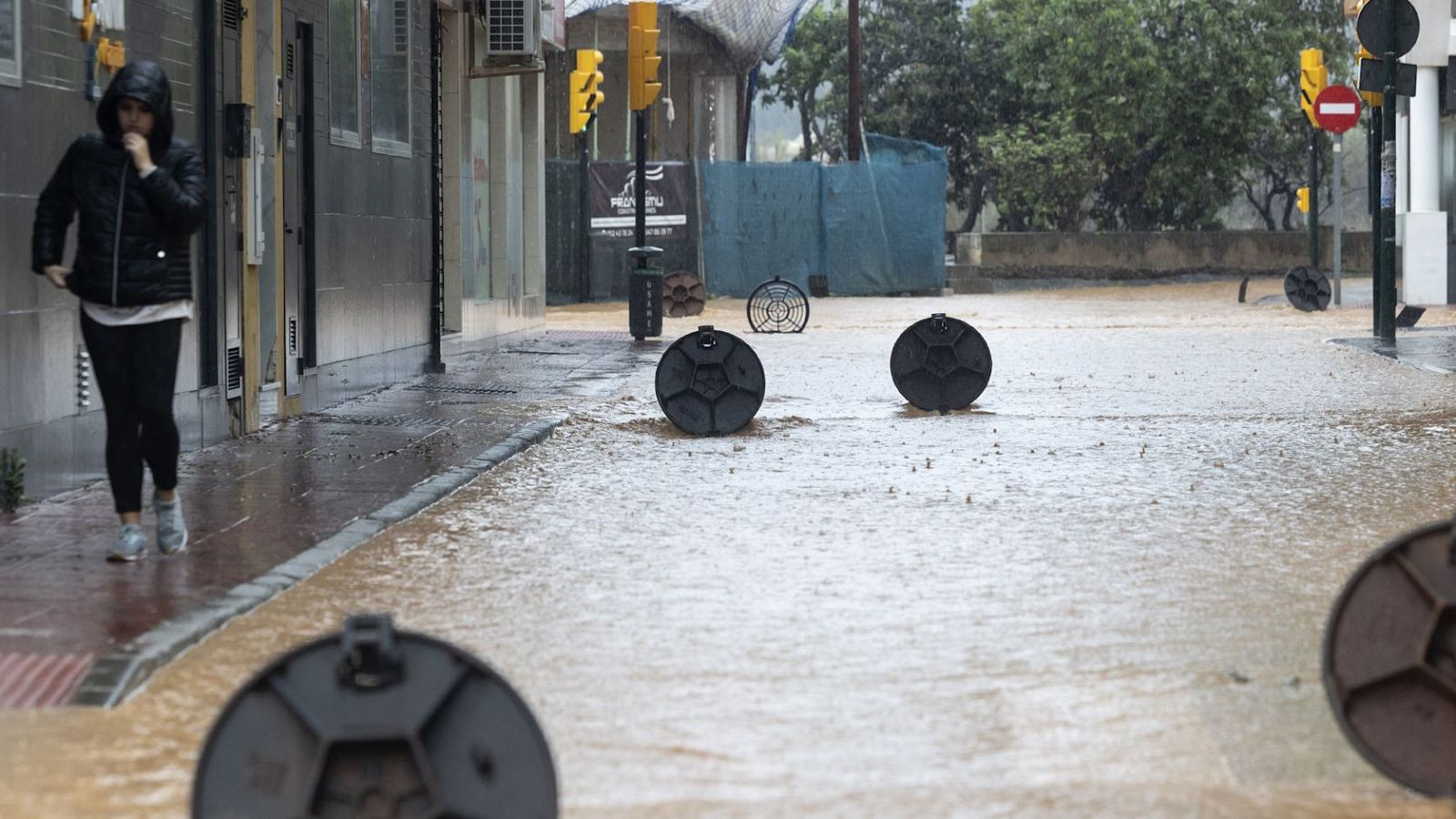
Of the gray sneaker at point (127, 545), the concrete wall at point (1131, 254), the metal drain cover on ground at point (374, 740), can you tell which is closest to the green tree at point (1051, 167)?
the concrete wall at point (1131, 254)

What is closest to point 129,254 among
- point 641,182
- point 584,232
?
point 641,182

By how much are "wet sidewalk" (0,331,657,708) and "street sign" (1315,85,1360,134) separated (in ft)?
51.4

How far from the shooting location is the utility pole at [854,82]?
38719 mm

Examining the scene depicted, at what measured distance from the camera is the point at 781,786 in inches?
180

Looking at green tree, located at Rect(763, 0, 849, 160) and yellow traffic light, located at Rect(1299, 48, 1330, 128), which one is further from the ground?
green tree, located at Rect(763, 0, 849, 160)

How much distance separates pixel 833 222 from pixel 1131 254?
8.02m

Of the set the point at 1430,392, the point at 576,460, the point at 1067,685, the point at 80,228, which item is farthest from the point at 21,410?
the point at 1430,392

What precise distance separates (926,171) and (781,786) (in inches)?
1282

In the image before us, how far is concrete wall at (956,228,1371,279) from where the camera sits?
41000 mm

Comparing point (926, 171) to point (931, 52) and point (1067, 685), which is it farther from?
point (1067, 685)

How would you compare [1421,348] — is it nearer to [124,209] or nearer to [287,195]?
[287,195]

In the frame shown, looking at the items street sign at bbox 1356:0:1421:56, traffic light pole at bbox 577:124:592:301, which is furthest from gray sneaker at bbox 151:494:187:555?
traffic light pole at bbox 577:124:592:301

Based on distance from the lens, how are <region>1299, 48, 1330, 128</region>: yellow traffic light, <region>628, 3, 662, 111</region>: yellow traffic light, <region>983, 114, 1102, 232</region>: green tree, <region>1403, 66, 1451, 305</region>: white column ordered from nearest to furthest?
<region>628, 3, 662, 111</region>: yellow traffic light → <region>1403, 66, 1451, 305</region>: white column → <region>1299, 48, 1330, 128</region>: yellow traffic light → <region>983, 114, 1102, 232</region>: green tree

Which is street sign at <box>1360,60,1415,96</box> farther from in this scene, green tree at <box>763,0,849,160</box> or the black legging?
green tree at <box>763,0,849,160</box>
